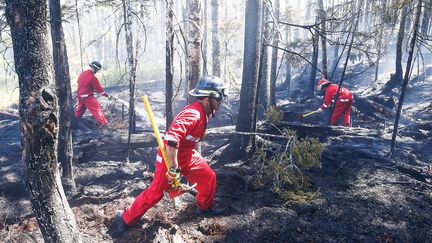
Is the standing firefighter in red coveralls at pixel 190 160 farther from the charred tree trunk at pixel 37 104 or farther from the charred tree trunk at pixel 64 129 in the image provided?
the charred tree trunk at pixel 64 129

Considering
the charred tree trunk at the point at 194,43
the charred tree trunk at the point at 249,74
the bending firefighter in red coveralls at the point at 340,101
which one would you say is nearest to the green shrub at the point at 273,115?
the charred tree trunk at the point at 249,74

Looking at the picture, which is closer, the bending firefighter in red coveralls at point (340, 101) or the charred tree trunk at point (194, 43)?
the charred tree trunk at point (194, 43)

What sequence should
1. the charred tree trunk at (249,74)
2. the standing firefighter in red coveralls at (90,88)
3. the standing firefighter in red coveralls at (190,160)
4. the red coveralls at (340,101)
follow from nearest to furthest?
the standing firefighter in red coveralls at (190,160), the charred tree trunk at (249,74), the standing firefighter in red coveralls at (90,88), the red coveralls at (340,101)

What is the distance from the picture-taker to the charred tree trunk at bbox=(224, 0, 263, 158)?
18.9 feet

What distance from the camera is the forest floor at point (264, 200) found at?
405cm

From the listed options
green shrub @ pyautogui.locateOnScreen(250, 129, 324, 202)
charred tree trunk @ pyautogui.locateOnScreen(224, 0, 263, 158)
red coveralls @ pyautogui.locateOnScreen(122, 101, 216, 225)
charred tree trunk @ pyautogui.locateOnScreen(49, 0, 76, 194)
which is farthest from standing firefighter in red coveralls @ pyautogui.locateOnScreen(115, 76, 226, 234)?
charred tree trunk @ pyautogui.locateOnScreen(224, 0, 263, 158)

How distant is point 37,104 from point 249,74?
13.9 feet

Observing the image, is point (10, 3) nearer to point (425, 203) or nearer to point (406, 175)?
point (425, 203)

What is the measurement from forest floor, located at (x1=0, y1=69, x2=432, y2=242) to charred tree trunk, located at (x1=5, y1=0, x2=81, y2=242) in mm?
1591

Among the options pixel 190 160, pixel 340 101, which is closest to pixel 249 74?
pixel 190 160

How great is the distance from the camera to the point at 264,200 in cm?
492

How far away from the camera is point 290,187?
17.3 ft

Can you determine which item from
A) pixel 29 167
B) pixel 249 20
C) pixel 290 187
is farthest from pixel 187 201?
pixel 249 20

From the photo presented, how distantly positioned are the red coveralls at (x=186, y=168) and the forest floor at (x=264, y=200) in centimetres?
30
